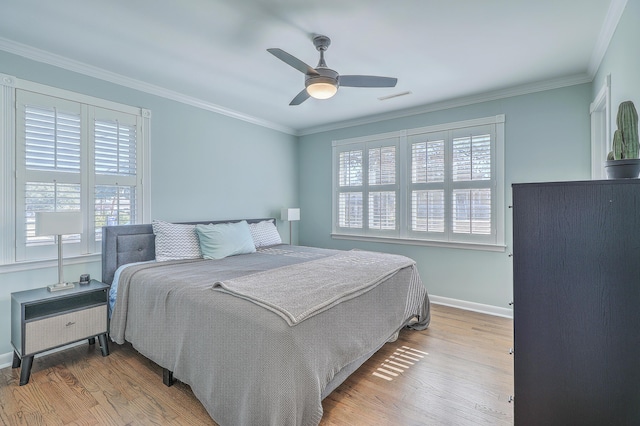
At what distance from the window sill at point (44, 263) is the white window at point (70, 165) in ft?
0.13

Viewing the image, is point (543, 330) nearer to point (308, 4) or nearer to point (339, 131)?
point (308, 4)

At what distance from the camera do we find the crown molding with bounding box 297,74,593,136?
3.20 metres

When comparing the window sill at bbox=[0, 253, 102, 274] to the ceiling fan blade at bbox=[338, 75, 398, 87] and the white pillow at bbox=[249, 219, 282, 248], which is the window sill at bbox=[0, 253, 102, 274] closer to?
the white pillow at bbox=[249, 219, 282, 248]

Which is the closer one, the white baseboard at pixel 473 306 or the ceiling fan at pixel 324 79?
the ceiling fan at pixel 324 79

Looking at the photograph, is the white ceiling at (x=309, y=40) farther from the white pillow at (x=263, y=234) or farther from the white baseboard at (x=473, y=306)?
the white baseboard at (x=473, y=306)

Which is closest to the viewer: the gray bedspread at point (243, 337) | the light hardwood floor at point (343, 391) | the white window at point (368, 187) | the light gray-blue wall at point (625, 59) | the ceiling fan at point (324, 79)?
the gray bedspread at point (243, 337)

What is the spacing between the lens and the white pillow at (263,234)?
4.08 meters

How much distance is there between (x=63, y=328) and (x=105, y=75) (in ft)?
7.81

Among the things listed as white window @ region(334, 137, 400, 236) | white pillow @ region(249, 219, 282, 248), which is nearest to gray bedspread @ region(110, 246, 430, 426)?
white pillow @ region(249, 219, 282, 248)

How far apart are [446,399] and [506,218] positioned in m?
2.35

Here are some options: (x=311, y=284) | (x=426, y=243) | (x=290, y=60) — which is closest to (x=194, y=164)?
(x=290, y=60)

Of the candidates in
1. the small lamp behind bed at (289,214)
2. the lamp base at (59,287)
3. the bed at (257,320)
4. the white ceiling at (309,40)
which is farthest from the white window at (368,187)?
the lamp base at (59,287)

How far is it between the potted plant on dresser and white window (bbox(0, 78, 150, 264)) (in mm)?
3809

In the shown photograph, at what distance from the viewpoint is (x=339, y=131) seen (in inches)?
194
